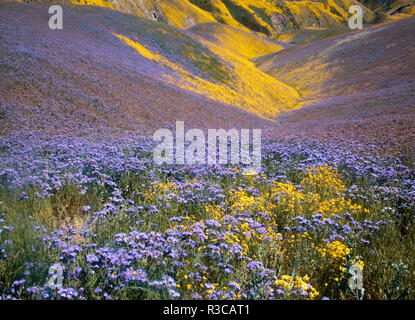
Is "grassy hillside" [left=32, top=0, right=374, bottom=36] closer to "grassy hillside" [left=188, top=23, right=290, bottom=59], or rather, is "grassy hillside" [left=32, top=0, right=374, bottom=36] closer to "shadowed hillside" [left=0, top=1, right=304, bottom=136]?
"grassy hillside" [left=188, top=23, right=290, bottom=59]

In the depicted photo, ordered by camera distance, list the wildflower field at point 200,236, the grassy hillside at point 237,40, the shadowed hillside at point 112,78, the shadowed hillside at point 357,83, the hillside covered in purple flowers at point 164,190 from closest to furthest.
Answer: the wildflower field at point 200,236
the hillside covered in purple flowers at point 164,190
the shadowed hillside at point 112,78
the shadowed hillside at point 357,83
the grassy hillside at point 237,40

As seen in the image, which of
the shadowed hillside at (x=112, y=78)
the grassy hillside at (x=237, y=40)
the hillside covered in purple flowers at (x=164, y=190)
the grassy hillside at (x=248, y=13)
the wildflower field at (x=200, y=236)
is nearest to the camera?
the wildflower field at (x=200, y=236)

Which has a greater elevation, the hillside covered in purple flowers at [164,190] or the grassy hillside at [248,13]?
the grassy hillside at [248,13]

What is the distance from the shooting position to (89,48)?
66.9ft

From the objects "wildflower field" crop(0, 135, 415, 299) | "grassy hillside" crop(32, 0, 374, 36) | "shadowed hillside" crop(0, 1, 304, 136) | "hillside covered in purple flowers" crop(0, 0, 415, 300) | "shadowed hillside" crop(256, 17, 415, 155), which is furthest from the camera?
"grassy hillside" crop(32, 0, 374, 36)

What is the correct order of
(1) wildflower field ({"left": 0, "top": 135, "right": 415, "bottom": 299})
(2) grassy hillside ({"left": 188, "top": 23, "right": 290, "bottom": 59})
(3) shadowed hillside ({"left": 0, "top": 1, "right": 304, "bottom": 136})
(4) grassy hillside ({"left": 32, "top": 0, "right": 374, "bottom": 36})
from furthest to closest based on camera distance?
(4) grassy hillside ({"left": 32, "top": 0, "right": 374, "bottom": 36}) < (2) grassy hillside ({"left": 188, "top": 23, "right": 290, "bottom": 59}) < (3) shadowed hillside ({"left": 0, "top": 1, "right": 304, "bottom": 136}) < (1) wildflower field ({"left": 0, "top": 135, "right": 415, "bottom": 299})

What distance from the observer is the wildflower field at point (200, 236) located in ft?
8.91

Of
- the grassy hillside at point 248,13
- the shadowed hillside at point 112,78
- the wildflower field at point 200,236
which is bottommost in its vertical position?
the wildflower field at point 200,236

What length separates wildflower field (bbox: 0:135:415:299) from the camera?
2717mm

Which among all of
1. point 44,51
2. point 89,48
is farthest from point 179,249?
point 89,48

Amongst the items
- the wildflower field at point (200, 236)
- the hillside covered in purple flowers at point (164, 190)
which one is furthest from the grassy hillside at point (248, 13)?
the wildflower field at point (200, 236)

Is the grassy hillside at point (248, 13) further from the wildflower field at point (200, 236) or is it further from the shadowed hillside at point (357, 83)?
the wildflower field at point (200, 236)

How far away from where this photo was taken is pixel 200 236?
10.9 feet

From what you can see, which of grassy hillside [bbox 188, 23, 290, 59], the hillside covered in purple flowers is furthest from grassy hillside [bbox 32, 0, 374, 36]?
the hillside covered in purple flowers
